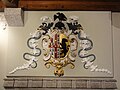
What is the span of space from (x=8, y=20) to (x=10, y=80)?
105 centimetres

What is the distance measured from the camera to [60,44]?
4.80 meters

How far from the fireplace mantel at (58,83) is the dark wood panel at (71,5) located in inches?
48.7

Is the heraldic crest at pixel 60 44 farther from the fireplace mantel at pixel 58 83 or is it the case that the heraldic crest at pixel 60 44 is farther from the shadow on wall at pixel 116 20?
the shadow on wall at pixel 116 20

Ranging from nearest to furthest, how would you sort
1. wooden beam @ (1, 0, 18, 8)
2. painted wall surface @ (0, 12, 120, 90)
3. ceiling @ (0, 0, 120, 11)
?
1. wooden beam @ (1, 0, 18, 8)
2. painted wall surface @ (0, 12, 120, 90)
3. ceiling @ (0, 0, 120, 11)

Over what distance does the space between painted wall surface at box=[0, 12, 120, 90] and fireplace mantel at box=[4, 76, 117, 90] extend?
0.29 ft

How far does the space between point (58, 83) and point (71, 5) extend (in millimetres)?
1394

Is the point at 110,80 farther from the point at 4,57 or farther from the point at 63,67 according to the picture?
the point at 4,57

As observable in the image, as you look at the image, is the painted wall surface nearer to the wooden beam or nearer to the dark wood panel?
the dark wood panel

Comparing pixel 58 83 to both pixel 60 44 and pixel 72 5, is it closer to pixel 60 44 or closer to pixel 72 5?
pixel 60 44

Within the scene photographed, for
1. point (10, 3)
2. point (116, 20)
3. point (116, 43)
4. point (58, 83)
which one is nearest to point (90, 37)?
point (116, 43)

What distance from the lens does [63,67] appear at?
15.7ft

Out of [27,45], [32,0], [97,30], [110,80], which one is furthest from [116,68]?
[32,0]

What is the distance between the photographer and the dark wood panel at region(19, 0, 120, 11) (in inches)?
194

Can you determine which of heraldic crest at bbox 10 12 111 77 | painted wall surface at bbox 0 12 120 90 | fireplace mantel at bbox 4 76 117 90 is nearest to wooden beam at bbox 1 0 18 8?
painted wall surface at bbox 0 12 120 90
